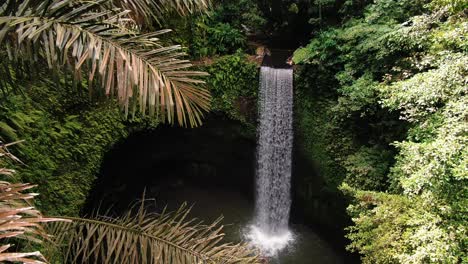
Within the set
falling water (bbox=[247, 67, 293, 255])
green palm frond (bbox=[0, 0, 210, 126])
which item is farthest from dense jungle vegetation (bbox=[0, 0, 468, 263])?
falling water (bbox=[247, 67, 293, 255])

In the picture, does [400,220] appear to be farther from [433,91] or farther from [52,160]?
[52,160]

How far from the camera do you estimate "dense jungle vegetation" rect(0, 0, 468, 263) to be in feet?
5.68

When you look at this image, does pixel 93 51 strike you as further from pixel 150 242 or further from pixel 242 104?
pixel 242 104

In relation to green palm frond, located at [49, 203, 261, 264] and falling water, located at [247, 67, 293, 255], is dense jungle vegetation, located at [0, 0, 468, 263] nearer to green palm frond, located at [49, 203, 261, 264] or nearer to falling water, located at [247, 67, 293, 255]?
green palm frond, located at [49, 203, 261, 264]

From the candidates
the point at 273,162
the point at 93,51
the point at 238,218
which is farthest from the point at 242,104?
the point at 93,51

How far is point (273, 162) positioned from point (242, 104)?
1680mm

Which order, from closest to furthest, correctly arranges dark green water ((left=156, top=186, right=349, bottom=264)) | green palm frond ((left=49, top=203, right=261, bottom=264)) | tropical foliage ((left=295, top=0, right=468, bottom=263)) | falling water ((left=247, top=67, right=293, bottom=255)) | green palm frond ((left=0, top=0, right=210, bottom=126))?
1. green palm frond ((left=0, top=0, right=210, bottom=126))
2. green palm frond ((left=49, top=203, right=261, bottom=264))
3. tropical foliage ((left=295, top=0, right=468, bottom=263))
4. dark green water ((left=156, top=186, right=349, bottom=264))
5. falling water ((left=247, top=67, right=293, bottom=255))

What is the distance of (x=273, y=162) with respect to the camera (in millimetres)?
8406

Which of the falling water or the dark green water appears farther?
the falling water

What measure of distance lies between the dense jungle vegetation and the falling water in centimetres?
36

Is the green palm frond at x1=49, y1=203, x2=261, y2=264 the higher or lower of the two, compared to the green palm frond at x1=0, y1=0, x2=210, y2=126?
lower

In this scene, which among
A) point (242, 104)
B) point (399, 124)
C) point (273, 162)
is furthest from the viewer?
point (242, 104)

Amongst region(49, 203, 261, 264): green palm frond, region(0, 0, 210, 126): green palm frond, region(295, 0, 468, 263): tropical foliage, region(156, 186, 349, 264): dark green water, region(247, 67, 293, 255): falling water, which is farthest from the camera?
region(247, 67, 293, 255): falling water

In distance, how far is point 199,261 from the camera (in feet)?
7.29
